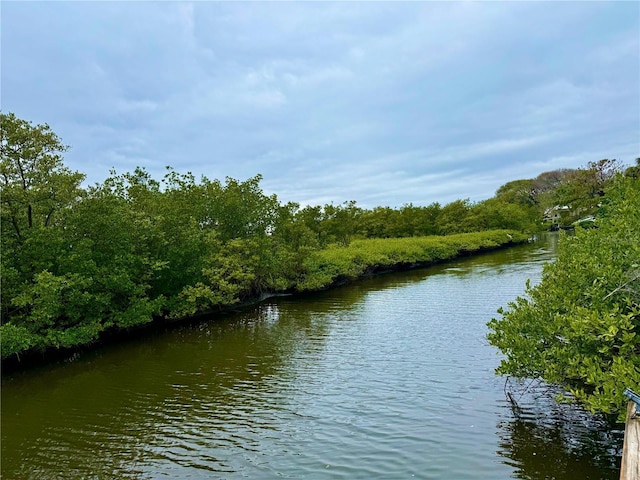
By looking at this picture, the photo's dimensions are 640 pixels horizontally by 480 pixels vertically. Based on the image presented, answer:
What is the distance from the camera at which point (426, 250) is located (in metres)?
46.2

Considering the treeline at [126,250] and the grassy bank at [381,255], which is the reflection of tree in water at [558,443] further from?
the grassy bank at [381,255]

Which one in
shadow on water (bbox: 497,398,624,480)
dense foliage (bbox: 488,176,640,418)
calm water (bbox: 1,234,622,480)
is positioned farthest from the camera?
calm water (bbox: 1,234,622,480)

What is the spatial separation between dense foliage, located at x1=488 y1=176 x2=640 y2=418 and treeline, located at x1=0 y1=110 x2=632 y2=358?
14.4m

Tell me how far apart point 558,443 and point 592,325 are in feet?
10.1

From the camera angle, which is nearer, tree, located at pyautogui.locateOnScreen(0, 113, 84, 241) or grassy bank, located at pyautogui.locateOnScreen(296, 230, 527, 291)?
tree, located at pyautogui.locateOnScreen(0, 113, 84, 241)

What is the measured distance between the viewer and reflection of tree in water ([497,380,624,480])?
7207 mm

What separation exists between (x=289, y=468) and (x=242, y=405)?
3500 millimetres

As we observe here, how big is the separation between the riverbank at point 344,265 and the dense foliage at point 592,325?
1601cm

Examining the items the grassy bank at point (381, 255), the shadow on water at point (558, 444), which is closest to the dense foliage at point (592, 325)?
the shadow on water at point (558, 444)

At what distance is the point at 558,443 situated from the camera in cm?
811

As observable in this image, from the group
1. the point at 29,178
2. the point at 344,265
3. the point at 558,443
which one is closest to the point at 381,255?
the point at 344,265

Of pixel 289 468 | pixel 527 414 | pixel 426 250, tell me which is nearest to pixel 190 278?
pixel 289 468

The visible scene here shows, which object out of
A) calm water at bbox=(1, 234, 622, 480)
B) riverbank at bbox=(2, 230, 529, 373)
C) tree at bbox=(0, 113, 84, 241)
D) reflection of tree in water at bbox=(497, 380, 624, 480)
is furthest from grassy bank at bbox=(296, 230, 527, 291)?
reflection of tree in water at bbox=(497, 380, 624, 480)

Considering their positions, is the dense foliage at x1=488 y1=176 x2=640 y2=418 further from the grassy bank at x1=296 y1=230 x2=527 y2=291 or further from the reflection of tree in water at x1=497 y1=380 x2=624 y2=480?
the grassy bank at x1=296 y1=230 x2=527 y2=291
